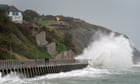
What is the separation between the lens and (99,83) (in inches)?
1774

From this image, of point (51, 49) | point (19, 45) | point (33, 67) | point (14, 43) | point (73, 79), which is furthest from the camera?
point (51, 49)

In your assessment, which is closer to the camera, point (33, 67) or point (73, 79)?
point (73, 79)

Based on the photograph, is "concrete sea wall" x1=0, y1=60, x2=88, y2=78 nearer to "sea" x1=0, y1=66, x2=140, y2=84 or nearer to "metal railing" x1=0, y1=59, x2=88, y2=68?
"metal railing" x1=0, y1=59, x2=88, y2=68

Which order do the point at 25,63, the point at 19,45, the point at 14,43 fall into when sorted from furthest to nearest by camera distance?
the point at 19,45, the point at 14,43, the point at 25,63

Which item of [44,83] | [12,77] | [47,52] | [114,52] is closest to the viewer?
[44,83]

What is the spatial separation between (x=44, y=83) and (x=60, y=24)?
372 feet

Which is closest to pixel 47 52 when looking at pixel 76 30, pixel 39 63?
pixel 39 63

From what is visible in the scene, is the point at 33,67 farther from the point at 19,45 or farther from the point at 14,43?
the point at 19,45

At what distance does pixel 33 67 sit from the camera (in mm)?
57750

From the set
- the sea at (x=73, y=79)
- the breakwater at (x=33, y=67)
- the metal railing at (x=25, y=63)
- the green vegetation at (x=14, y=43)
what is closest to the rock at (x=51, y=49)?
the green vegetation at (x=14, y=43)

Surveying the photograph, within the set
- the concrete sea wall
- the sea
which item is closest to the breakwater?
the concrete sea wall

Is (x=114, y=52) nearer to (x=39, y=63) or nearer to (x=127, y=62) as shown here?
(x=127, y=62)

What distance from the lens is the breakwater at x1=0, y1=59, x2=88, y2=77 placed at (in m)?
50.1

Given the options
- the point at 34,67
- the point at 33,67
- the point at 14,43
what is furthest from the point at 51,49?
the point at 33,67
